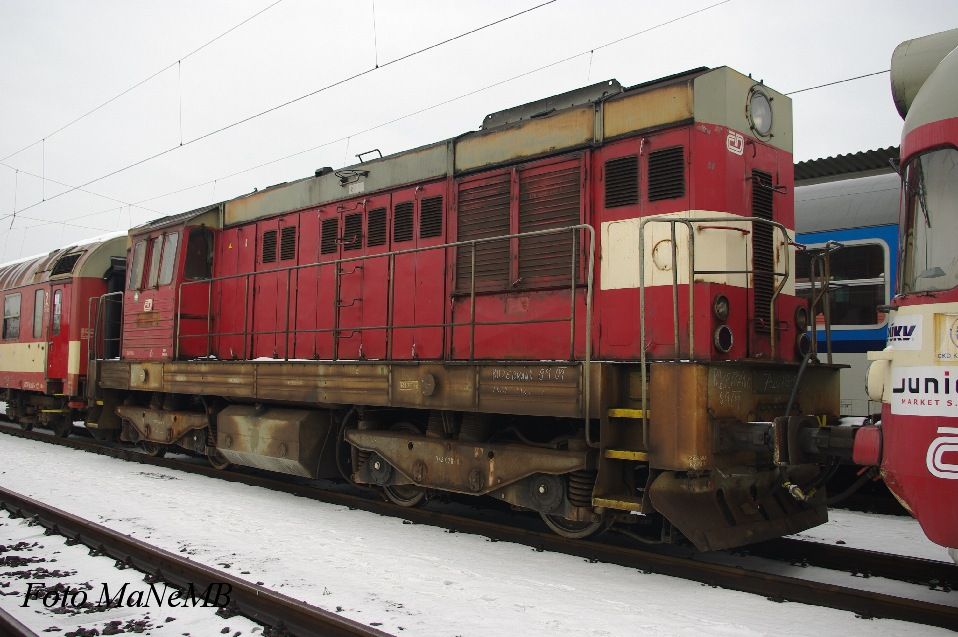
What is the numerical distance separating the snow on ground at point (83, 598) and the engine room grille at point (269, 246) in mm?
4634

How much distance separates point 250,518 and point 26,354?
10.4 metres

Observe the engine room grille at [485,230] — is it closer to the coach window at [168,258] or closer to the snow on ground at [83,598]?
the snow on ground at [83,598]

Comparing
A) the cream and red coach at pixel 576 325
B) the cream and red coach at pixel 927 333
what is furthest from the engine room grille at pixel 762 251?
the cream and red coach at pixel 927 333

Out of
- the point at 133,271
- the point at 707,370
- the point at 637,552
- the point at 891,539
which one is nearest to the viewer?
the point at 707,370

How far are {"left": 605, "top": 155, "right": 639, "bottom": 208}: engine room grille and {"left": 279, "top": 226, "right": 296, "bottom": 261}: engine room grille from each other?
15.8ft

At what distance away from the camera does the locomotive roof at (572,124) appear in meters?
5.84

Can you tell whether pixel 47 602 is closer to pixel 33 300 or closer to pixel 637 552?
pixel 637 552

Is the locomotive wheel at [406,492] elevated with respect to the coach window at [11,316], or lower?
lower

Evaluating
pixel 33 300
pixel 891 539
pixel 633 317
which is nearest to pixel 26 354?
pixel 33 300

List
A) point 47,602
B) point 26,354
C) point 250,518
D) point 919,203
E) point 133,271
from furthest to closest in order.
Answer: point 26,354, point 133,271, point 250,518, point 47,602, point 919,203

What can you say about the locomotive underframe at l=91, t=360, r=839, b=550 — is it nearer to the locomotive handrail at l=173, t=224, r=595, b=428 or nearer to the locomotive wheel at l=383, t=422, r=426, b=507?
the locomotive wheel at l=383, t=422, r=426, b=507

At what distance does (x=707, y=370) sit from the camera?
509cm

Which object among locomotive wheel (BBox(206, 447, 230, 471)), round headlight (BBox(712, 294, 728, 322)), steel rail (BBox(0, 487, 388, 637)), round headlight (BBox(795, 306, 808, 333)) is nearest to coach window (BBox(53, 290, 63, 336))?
locomotive wheel (BBox(206, 447, 230, 471))

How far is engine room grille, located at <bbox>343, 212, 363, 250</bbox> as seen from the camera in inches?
340
